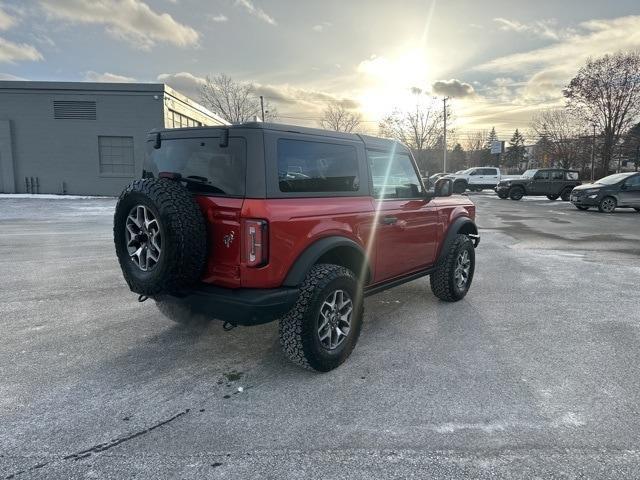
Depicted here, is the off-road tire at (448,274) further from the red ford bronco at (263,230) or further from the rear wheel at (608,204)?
the rear wheel at (608,204)

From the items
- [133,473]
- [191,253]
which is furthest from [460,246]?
[133,473]

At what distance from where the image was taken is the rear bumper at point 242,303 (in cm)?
286

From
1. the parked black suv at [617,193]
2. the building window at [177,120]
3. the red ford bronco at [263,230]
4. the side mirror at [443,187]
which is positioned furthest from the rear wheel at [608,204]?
the building window at [177,120]

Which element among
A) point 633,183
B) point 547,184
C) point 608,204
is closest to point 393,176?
point 608,204

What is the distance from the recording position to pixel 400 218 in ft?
13.6

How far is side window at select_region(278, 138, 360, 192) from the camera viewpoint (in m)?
3.14

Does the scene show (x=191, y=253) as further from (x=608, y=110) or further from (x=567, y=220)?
(x=608, y=110)

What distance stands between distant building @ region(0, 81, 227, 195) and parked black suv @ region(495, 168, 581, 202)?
1987 centimetres

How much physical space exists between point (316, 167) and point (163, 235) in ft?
4.31

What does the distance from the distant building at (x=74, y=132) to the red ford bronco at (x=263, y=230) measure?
63.3 ft

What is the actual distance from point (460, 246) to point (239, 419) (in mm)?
3434

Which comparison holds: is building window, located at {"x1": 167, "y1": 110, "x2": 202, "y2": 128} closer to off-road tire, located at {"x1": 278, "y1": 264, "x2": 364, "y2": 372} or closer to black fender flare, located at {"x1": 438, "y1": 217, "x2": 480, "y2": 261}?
black fender flare, located at {"x1": 438, "y1": 217, "x2": 480, "y2": 261}

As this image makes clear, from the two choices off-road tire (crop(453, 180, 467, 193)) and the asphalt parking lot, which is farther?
off-road tire (crop(453, 180, 467, 193))

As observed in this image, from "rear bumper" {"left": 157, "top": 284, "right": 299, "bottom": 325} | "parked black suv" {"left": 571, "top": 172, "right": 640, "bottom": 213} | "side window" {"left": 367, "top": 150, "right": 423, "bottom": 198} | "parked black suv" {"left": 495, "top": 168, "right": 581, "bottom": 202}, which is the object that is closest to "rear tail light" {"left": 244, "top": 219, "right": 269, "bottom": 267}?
"rear bumper" {"left": 157, "top": 284, "right": 299, "bottom": 325}
